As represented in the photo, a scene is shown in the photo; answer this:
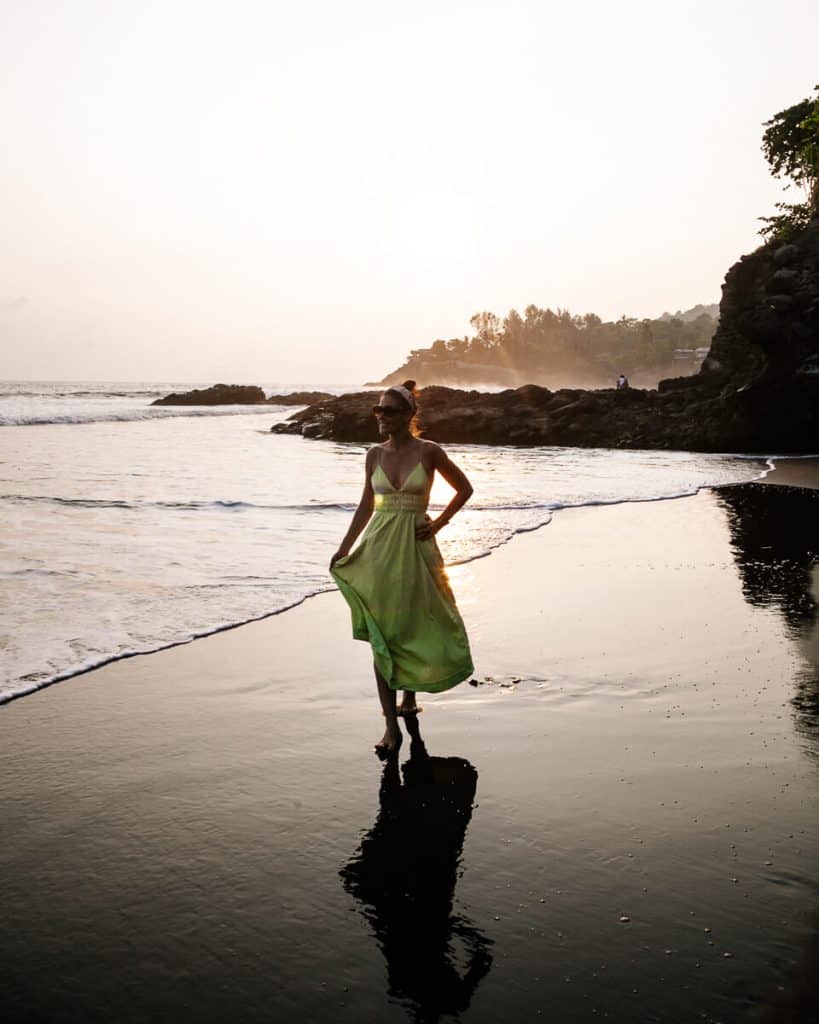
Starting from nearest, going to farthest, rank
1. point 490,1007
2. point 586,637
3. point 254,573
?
point 490,1007 → point 586,637 → point 254,573

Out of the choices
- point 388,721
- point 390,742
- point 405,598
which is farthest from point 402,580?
point 390,742

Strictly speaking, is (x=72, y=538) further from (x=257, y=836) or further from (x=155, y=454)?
(x=155, y=454)

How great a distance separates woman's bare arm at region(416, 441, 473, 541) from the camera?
505 cm

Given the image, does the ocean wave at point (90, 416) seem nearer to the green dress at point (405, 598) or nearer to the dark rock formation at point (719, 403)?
the dark rock formation at point (719, 403)

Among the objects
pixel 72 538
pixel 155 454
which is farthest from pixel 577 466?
pixel 72 538

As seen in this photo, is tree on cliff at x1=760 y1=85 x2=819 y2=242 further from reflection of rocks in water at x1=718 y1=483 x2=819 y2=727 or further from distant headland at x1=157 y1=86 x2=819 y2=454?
reflection of rocks in water at x1=718 y1=483 x2=819 y2=727

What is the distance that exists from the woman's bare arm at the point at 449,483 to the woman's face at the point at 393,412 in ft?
0.67

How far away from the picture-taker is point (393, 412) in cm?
502

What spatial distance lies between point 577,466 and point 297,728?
74.4 feet

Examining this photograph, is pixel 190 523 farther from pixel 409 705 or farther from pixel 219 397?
pixel 219 397

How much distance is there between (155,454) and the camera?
90.8 feet

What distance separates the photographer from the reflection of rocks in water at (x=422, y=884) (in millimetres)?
2760

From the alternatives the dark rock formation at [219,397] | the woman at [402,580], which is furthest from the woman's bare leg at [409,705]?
the dark rock formation at [219,397]

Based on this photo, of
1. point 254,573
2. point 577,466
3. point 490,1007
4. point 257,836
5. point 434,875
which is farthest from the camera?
point 577,466
